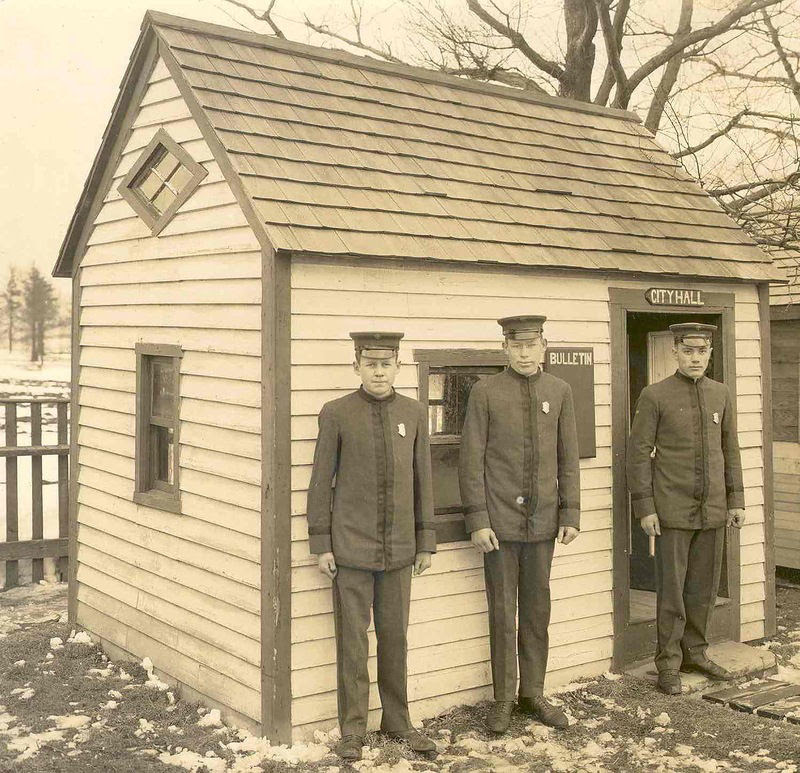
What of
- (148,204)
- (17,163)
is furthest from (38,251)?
(148,204)

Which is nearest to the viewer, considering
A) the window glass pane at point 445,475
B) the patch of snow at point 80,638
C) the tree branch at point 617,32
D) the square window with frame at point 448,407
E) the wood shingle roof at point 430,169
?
the wood shingle roof at point 430,169

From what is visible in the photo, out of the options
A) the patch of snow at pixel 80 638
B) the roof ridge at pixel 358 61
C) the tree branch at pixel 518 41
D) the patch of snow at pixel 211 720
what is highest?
the tree branch at pixel 518 41

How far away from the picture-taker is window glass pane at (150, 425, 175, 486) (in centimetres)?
723

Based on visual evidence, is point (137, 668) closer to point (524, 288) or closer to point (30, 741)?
point (30, 741)

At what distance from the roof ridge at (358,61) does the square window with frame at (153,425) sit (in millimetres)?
2303

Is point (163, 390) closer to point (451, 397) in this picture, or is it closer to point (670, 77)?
point (451, 397)

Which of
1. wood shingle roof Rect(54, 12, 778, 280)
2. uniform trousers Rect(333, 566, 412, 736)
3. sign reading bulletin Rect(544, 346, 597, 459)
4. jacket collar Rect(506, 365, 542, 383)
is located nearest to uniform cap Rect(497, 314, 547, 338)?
jacket collar Rect(506, 365, 542, 383)

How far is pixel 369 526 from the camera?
18.2ft

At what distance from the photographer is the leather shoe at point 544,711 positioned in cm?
605

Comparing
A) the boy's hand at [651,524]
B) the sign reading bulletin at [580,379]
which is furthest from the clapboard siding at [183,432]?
the boy's hand at [651,524]

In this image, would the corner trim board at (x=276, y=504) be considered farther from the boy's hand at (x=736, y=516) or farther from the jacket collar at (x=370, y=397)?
the boy's hand at (x=736, y=516)

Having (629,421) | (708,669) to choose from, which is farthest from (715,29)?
(708,669)

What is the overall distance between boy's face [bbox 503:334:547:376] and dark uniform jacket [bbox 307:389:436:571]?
93cm

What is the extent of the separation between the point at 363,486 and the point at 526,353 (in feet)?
4.66
